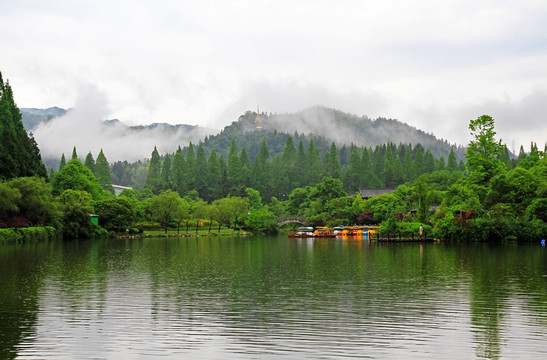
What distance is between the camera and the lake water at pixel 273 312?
12.9 metres

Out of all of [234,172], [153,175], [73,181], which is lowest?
[73,181]

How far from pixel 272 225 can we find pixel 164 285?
6949 centimetres

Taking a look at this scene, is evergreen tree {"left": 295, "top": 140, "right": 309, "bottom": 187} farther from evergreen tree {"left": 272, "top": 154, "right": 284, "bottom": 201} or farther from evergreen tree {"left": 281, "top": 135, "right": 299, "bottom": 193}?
evergreen tree {"left": 272, "top": 154, "right": 284, "bottom": 201}

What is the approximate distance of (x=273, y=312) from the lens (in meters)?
17.1

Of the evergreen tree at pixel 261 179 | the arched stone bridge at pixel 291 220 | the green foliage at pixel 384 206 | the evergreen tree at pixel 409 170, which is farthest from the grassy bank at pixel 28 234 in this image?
the evergreen tree at pixel 409 170

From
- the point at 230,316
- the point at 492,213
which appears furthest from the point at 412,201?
the point at 230,316

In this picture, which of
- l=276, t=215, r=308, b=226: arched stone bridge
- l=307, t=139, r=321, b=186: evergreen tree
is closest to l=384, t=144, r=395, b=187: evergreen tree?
l=307, t=139, r=321, b=186: evergreen tree

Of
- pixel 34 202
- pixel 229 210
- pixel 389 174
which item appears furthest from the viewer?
pixel 389 174

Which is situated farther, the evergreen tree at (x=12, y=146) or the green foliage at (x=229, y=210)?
the green foliage at (x=229, y=210)

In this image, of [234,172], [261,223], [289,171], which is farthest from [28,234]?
[289,171]

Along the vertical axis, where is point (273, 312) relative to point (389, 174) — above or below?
below

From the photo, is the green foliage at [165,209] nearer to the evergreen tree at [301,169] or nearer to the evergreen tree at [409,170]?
the evergreen tree at [301,169]

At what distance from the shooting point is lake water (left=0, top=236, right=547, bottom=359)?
42.2 ft

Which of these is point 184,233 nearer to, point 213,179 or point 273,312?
point 213,179
